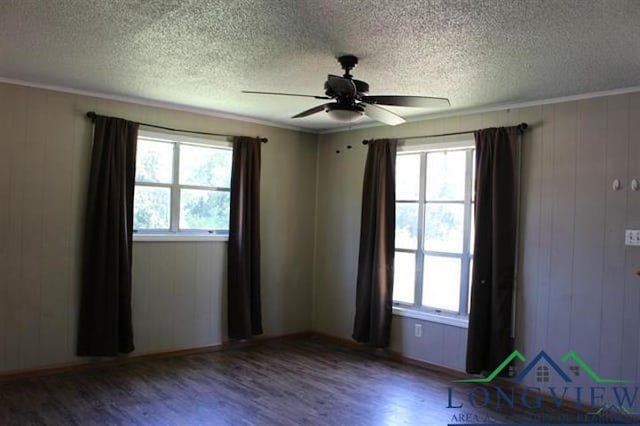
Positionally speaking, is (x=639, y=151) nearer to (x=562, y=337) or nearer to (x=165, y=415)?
(x=562, y=337)

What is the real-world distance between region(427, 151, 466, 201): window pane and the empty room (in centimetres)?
2

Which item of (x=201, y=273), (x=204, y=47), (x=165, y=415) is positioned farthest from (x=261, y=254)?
(x=204, y=47)

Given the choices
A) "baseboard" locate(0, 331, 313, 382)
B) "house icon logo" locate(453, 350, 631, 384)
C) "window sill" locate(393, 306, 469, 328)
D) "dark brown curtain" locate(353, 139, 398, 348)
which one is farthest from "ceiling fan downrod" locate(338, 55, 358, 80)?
"baseboard" locate(0, 331, 313, 382)

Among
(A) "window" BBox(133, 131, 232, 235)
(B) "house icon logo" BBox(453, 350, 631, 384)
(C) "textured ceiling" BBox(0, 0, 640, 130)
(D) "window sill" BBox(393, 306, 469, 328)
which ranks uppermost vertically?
(C) "textured ceiling" BBox(0, 0, 640, 130)

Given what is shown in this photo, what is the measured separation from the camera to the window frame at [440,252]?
468 centimetres

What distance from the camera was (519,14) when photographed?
2.48m

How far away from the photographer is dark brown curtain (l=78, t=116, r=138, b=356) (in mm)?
4410

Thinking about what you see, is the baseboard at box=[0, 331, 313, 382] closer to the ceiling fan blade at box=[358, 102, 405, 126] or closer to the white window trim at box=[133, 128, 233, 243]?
the white window trim at box=[133, 128, 233, 243]

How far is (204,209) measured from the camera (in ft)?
17.3

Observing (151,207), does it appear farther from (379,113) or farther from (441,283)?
(441,283)

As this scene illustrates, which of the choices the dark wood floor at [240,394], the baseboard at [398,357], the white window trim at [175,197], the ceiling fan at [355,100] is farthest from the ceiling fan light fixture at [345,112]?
the baseboard at [398,357]

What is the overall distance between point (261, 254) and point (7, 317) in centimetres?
249

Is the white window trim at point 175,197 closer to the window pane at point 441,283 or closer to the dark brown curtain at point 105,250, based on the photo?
the dark brown curtain at point 105,250

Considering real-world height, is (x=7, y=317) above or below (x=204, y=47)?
below
